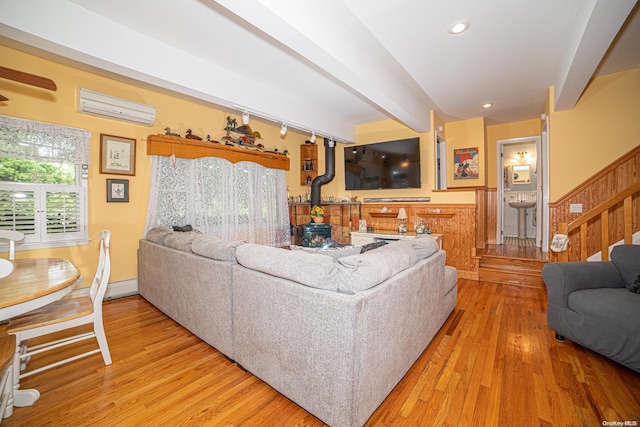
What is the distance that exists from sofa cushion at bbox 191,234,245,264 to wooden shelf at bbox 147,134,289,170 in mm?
1974

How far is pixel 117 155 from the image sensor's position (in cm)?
343

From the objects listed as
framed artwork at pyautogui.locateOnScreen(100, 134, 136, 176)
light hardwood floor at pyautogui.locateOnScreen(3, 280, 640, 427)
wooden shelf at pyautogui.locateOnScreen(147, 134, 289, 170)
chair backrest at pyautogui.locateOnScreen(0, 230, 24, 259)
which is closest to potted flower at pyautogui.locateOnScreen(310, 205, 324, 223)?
wooden shelf at pyautogui.locateOnScreen(147, 134, 289, 170)

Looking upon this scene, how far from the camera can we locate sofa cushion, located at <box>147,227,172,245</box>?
3029 millimetres

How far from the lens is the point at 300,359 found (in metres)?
1.50

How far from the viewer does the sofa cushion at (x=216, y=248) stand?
2.04m

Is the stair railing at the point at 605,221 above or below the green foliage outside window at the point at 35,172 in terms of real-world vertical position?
below

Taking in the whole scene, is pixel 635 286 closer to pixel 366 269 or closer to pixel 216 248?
pixel 366 269

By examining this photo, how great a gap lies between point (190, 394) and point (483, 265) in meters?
4.31

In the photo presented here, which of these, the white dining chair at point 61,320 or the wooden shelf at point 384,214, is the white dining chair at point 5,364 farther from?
the wooden shelf at point 384,214

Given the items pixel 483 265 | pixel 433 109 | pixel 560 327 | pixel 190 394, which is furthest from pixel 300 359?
pixel 433 109

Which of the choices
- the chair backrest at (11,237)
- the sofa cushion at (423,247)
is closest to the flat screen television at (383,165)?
the sofa cushion at (423,247)

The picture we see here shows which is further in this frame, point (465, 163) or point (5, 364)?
point (465, 163)

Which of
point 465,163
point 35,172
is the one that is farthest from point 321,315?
point 465,163

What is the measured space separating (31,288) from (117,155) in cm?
260
